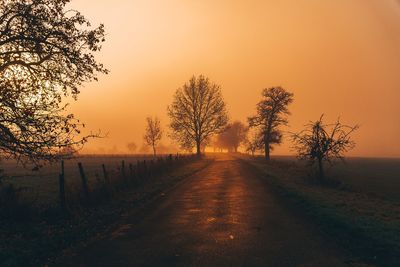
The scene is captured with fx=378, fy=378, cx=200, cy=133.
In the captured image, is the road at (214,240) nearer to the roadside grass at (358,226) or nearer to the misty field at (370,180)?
the roadside grass at (358,226)

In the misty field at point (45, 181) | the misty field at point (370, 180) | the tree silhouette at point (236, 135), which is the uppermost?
the tree silhouette at point (236, 135)

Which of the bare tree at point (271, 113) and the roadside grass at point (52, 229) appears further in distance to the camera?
the bare tree at point (271, 113)

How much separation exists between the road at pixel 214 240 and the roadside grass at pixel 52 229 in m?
0.82

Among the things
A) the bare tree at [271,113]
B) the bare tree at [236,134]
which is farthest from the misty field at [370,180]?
the bare tree at [236,134]

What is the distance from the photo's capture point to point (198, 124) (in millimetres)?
71750

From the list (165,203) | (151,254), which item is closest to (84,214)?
(165,203)

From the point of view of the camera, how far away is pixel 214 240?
1084 cm

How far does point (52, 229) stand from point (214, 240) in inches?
235

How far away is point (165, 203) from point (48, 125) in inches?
300

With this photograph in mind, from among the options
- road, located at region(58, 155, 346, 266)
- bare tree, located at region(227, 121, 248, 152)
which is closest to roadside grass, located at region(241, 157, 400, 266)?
road, located at region(58, 155, 346, 266)

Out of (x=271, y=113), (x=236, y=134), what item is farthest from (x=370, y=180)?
(x=236, y=134)

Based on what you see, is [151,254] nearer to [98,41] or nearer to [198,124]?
[98,41]

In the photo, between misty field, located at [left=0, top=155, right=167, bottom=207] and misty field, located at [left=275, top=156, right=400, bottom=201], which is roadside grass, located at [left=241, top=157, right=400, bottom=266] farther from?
misty field, located at [left=275, top=156, right=400, bottom=201]

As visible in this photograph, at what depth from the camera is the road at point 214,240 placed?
29.6 feet
